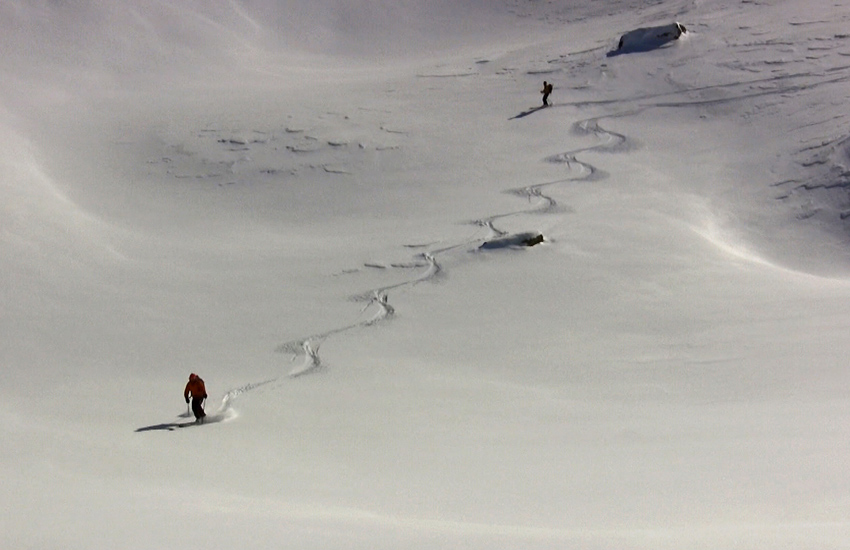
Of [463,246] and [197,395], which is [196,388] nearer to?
[197,395]

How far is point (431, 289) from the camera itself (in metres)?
13.6

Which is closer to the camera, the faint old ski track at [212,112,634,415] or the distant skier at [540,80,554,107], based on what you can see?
the faint old ski track at [212,112,634,415]

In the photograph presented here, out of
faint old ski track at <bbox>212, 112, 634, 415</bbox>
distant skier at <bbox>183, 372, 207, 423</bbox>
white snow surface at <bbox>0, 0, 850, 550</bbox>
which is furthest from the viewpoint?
faint old ski track at <bbox>212, 112, 634, 415</bbox>

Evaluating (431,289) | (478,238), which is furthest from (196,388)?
(478,238)

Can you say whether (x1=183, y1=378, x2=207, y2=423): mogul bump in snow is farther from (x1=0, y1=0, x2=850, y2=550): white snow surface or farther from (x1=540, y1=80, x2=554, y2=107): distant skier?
(x1=540, y1=80, x2=554, y2=107): distant skier

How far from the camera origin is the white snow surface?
5.99 metres

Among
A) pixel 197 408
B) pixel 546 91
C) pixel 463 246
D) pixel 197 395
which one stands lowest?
pixel 197 408

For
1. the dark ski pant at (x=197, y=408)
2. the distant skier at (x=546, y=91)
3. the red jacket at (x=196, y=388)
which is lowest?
the dark ski pant at (x=197, y=408)

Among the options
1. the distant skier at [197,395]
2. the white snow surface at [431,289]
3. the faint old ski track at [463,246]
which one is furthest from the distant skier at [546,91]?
the distant skier at [197,395]

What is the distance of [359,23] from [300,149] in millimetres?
15867

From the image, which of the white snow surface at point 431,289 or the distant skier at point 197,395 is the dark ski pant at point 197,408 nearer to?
the distant skier at point 197,395

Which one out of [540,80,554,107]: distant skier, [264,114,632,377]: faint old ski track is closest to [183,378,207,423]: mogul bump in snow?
[264,114,632,377]: faint old ski track

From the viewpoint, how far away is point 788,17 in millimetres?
25828

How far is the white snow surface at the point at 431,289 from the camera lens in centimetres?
599
